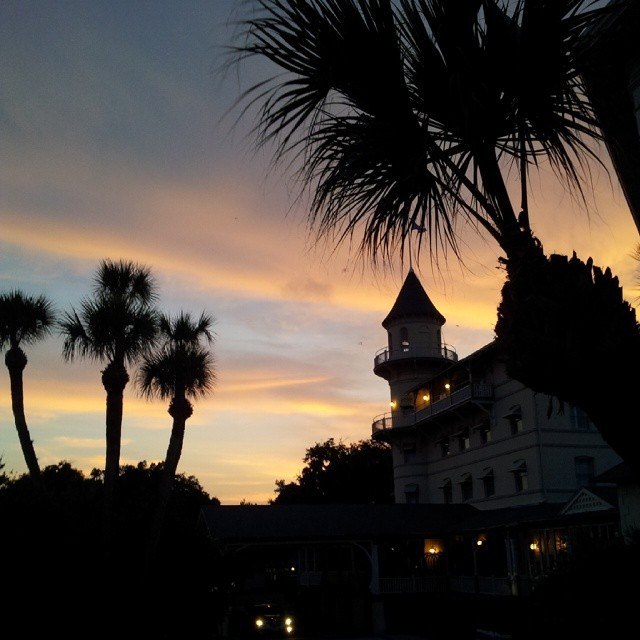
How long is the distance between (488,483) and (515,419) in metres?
4.47

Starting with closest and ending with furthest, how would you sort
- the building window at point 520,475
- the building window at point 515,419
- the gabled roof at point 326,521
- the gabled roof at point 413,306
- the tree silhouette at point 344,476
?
the gabled roof at point 326,521 → the building window at point 520,475 → the building window at point 515,419 → the gabled roof at point 413,306 → the tree silhouette at point 344,476

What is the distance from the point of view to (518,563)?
28750mm

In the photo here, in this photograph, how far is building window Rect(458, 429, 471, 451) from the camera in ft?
128

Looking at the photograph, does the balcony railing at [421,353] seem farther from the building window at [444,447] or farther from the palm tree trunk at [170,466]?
the palm tree trunk at [170,466]

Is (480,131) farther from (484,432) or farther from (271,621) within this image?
(484,432)

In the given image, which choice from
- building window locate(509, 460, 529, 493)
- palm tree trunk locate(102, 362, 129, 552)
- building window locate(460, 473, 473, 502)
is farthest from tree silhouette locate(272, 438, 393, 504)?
palm tree trunk locate(102, 362, 129, 552)

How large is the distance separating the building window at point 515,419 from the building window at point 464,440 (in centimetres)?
458

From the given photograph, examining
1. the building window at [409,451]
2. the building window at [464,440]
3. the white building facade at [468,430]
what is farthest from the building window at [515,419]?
the building window at [409,451]

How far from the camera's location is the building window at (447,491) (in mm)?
41153

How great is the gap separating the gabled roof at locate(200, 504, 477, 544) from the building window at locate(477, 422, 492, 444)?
12.3ft

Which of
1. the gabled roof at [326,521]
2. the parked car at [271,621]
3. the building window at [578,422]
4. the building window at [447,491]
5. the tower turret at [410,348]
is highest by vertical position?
the tower turret at [410,348]

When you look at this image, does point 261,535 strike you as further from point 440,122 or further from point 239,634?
point 440,122

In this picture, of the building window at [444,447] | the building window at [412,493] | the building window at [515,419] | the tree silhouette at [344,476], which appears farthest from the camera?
the tree silhouette at [344,476]

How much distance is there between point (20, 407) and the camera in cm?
2269
